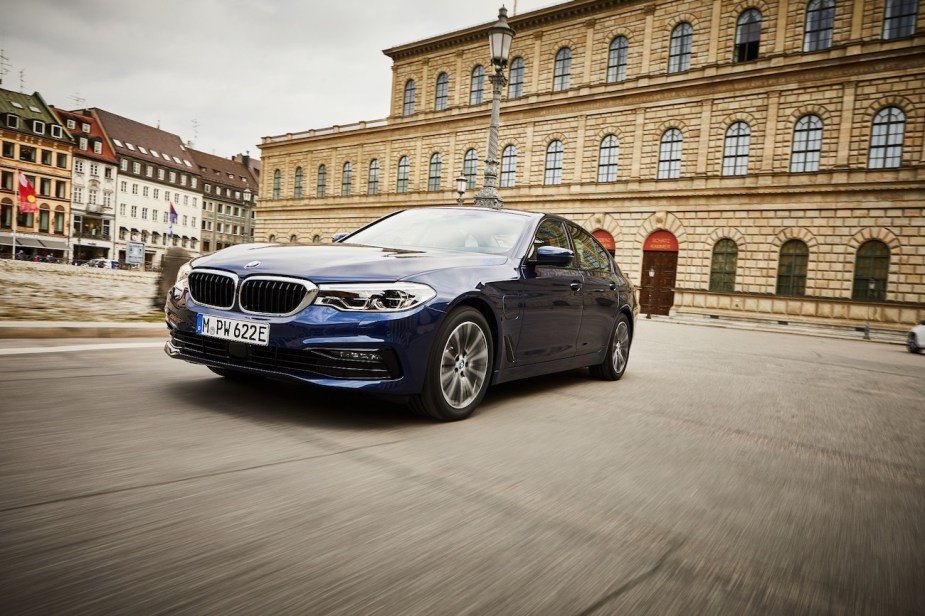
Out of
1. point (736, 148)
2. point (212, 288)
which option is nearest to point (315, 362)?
point (212, 288)

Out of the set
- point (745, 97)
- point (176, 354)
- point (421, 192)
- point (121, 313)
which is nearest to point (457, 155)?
point (421, 192)

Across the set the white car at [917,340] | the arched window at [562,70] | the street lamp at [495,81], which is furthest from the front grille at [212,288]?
the arched window at [562,70]

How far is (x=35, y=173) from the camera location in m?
64.6

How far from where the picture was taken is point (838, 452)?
4.07 m

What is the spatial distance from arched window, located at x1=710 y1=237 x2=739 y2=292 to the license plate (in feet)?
98.2

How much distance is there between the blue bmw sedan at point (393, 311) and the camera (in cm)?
360

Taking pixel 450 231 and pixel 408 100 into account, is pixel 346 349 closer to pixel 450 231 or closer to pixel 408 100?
pixel 450 231

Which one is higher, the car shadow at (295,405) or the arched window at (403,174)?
the arched window at (403,174)

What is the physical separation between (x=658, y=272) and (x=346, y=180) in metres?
27.2

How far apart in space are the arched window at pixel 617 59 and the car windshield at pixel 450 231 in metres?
32.3

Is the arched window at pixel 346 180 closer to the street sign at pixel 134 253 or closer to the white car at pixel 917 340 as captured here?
the street sign at pixel 134 253

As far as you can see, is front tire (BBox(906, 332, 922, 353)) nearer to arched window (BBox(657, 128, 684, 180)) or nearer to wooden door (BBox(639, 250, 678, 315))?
wooden door (BBox(639, 250, 678, 315))

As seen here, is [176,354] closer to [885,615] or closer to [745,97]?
[885,615]

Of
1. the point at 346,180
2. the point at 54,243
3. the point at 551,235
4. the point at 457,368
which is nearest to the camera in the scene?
the point at 457,368
